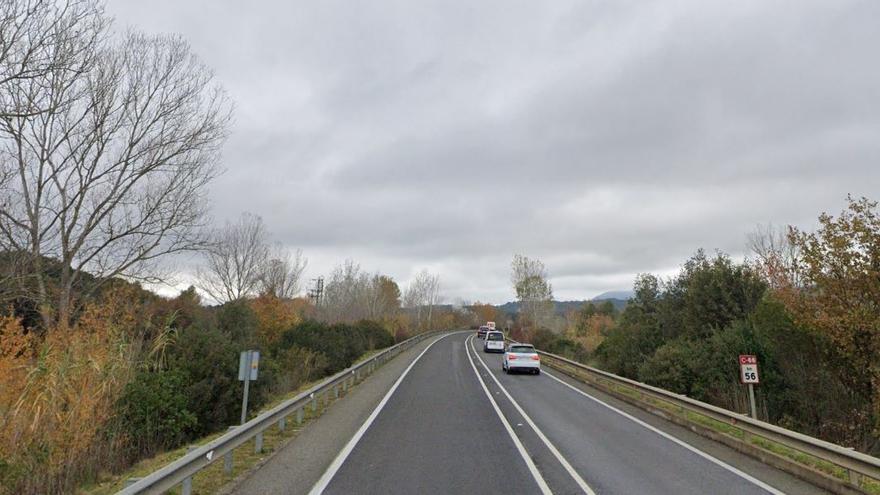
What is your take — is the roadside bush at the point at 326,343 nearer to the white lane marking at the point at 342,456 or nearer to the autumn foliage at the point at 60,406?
the white lane marking at the point at 342,456

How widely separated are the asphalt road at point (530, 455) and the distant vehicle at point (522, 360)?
31.4 feet

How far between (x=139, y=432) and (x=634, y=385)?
45.7 ft

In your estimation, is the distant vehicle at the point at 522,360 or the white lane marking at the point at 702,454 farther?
the distant vehicle at the point at 522,360

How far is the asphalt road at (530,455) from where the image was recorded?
716 cm

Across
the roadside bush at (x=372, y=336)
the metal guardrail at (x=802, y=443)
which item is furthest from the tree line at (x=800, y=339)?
the roadside bush at (x=372, y=336)

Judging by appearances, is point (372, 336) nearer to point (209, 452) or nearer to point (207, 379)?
point (207, 379)

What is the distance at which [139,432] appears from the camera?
10867mm

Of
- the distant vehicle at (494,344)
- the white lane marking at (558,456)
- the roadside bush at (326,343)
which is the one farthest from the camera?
the distant vehicle at (494,344)

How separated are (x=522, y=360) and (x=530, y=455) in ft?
55.2

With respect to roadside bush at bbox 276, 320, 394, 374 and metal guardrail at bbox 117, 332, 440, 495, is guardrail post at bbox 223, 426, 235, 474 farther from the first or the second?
roadside bush at bbox 276, 320, 394, 374

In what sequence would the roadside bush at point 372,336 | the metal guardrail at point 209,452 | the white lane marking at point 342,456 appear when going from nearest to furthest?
the metal guardrail at point 209,452
the white lane marking at point 342,456
the roadside bush at point 372,336

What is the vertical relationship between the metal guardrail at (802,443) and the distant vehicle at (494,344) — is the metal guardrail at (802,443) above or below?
below

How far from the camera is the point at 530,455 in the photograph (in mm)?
8930

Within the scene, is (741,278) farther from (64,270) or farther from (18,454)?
(64,270)
